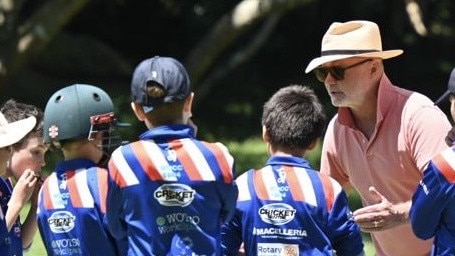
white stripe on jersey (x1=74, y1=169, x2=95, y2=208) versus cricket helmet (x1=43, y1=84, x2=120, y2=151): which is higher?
cricket helmet (x1=43, y1=84, x2=120, y2=151)

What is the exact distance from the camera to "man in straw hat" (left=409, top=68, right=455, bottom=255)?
4125 mm

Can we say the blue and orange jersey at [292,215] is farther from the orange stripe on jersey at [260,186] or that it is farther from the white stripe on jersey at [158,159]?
the white stripe on jersey at [158,159]

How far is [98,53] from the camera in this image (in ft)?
58.3

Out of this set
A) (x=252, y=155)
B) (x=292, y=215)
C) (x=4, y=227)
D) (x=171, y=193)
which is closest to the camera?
(x=171, y=193)

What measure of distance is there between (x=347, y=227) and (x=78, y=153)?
3.59 ft

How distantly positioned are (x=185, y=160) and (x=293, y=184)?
0.49 metres

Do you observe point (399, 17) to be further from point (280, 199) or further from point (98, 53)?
point (280, 199)

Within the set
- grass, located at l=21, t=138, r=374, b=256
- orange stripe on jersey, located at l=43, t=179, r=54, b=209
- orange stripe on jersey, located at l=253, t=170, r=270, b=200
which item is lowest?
grass, located at l=21, t=138, r=374, b=256

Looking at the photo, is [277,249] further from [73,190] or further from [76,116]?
[76,116]

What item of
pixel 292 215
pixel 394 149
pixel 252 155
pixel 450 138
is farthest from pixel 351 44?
pixel 252 155

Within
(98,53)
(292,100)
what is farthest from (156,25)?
Result: (292,100)

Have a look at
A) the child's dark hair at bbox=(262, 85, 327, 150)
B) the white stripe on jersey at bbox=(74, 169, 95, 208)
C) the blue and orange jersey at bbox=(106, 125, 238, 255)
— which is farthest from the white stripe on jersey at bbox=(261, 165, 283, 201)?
the white stripe on jersey at bbox=(74, 169, 95, 208)

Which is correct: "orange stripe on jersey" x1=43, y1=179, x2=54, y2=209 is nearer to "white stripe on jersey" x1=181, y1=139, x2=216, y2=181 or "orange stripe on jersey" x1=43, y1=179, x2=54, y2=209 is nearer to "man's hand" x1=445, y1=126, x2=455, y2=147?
"white stripe on jersey" x1=181, y1=139, x2=216, y2=181

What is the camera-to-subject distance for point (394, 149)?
4.72 metres
